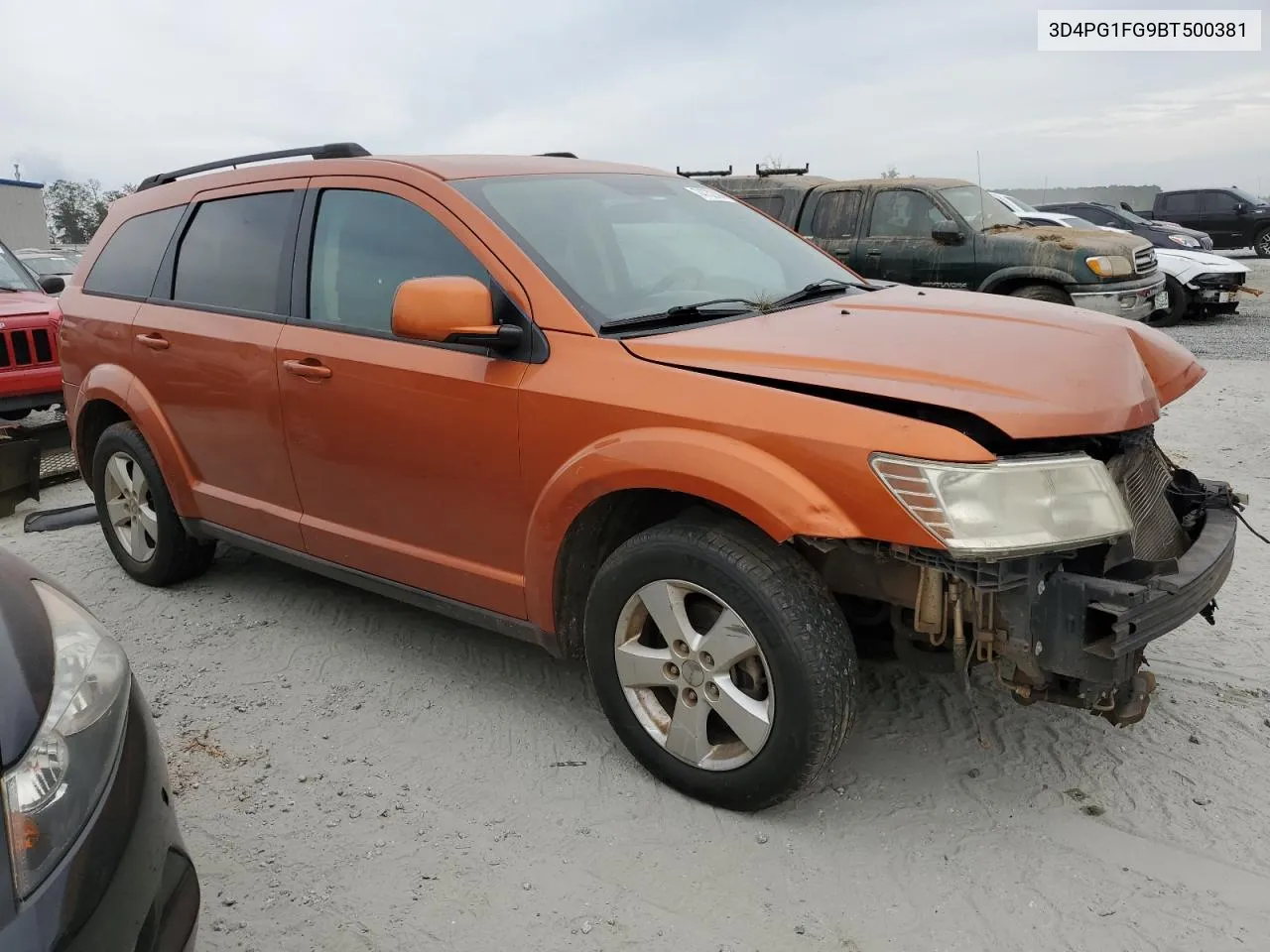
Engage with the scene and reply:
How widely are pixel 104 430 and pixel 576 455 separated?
3.05m

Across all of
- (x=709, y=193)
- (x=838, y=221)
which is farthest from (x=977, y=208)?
(x=709, y=193)

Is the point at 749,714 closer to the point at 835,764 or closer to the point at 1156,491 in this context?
the point at 835,764

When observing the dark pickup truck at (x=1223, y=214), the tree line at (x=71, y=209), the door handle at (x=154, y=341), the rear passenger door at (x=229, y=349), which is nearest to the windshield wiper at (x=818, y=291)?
the rear passenger door at (x=229, y=349)

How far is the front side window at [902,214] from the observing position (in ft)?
34.0

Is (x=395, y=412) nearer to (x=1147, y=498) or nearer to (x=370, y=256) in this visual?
(x=370, y=256)

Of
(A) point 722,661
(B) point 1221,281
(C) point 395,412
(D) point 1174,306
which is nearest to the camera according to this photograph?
(A) point 722,661

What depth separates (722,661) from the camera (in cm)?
276

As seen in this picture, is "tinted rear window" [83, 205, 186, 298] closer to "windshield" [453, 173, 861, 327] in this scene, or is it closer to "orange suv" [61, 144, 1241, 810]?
"orange suv" [61, 144, 1241, 810]

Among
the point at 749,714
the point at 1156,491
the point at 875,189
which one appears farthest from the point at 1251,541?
the point at 875,189

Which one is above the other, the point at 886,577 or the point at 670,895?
the point at 886,577

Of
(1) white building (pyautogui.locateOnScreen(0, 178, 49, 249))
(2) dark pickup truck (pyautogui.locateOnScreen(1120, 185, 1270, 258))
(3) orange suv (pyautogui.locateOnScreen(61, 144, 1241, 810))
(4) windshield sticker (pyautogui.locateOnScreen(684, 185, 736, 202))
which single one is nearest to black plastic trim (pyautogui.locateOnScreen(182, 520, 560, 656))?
(3) orange suv (pyautogui.locateOnScreen(61, 144, 1241, 810))

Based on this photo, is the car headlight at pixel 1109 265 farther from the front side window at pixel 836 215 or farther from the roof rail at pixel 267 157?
the roof rail at pixel 267 157

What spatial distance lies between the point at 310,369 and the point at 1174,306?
12.2m

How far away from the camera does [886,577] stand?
2689mm
